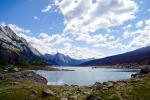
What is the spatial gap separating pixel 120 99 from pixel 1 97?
724 inches

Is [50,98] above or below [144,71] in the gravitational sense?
below

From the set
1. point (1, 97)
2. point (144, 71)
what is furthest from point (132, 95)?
point (144, 71)

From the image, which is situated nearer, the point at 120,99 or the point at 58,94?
the point at 120,99

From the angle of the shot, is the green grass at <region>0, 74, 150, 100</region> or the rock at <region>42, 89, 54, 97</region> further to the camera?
the rock at <region>42, 89, 54, 97</region>

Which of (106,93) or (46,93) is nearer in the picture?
(106,93)

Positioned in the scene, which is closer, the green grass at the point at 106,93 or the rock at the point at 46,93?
the green grass at the point at 106,93

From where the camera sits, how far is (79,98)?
45031 millimetres

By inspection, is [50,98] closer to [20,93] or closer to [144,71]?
[20,93]

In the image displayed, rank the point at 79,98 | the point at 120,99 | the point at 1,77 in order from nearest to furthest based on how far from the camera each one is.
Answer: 1. the point at 120,99
2. the point at 79,98
3. the point at 1,77

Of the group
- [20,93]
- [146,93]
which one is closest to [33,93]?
[20,93]

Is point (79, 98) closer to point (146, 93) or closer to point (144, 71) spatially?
point (146, 93)

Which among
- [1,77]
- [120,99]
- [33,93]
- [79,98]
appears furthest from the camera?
[1,77]

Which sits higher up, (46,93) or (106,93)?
(46,93)

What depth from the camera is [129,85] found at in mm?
49938
